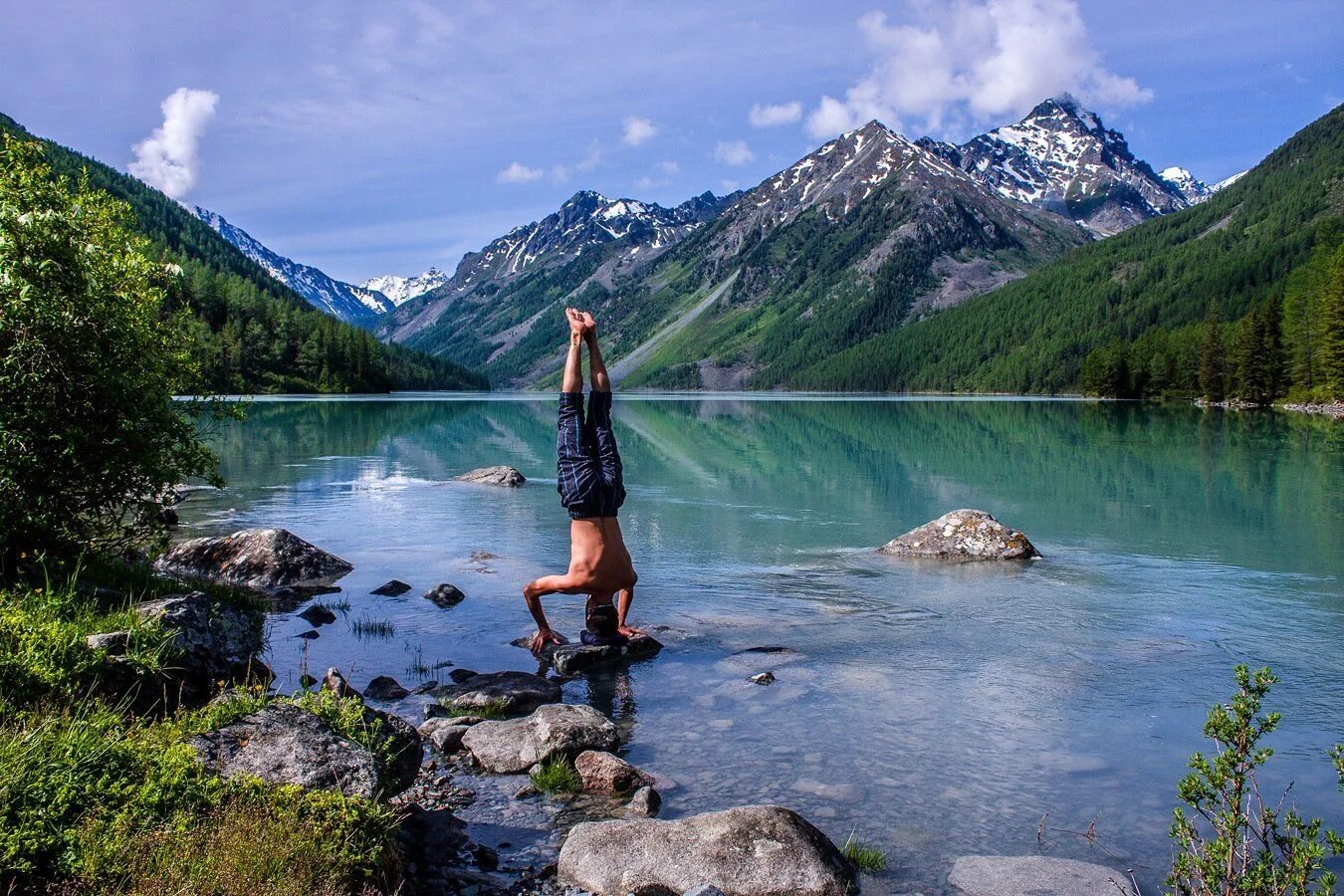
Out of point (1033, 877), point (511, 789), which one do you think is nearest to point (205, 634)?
point (511, 789)

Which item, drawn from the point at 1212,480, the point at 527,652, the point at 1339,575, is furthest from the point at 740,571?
the point at 1212,480

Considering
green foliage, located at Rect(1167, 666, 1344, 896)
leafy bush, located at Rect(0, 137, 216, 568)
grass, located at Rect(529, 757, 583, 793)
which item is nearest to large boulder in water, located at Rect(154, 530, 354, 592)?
leafy bush, located at Rect(0, 137, 216, 568)

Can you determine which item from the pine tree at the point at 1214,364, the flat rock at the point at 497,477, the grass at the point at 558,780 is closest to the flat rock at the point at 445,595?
the grass at the point at 558,780

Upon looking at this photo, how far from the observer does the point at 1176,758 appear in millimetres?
10484

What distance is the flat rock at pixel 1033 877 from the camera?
775cm

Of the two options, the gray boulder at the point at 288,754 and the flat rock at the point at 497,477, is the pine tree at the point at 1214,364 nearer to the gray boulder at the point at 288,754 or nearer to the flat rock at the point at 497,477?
the flat rock at the point at 497,477

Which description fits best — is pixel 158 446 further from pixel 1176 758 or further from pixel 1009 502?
pixel 1009 502

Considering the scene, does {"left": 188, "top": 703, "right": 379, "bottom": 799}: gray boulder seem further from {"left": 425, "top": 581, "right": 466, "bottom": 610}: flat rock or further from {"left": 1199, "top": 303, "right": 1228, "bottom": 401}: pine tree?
{"left": 1199, "top": 303, "right": 1228, "bottom": 401}: pine tree

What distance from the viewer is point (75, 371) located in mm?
12844

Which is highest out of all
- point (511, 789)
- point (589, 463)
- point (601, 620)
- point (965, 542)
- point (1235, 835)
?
point (589, 463)

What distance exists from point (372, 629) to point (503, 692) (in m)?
5.27

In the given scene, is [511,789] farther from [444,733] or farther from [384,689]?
[384,689]

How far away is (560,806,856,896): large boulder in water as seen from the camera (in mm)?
7586

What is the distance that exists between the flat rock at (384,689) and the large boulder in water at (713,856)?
5692 mm
